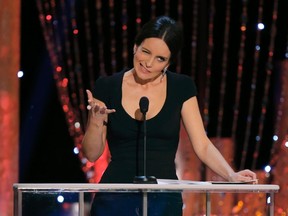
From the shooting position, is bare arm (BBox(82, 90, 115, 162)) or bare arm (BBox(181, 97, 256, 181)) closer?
bare arm (BBox(82, 90, 115, 162))

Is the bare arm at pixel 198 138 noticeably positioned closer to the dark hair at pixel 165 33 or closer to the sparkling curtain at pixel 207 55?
the dark hair at pixel 165 33

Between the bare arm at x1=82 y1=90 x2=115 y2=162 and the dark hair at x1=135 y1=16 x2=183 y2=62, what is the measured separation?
0.85 ft

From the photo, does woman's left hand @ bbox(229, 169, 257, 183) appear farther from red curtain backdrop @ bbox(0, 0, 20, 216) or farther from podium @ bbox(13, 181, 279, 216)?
red curtain backdrop @ bbox(0, 0, 20, 216)

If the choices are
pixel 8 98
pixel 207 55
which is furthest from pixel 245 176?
pixel 207 55

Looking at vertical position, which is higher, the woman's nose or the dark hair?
the dark hair

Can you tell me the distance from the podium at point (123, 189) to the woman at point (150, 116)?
30 cm

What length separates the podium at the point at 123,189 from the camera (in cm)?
202

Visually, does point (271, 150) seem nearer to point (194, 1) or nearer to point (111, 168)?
point (194, 1)

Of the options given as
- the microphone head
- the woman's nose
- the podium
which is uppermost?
the woman's nose

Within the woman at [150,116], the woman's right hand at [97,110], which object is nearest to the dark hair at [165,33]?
the woman at [150,116]

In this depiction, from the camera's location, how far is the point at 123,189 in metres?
2.09

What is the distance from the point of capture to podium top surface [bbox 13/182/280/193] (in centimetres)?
202

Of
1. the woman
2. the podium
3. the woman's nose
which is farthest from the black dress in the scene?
the podium

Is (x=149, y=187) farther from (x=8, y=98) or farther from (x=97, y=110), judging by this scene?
(x=8, y=98)
